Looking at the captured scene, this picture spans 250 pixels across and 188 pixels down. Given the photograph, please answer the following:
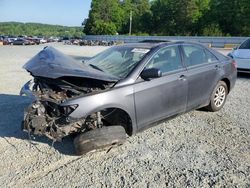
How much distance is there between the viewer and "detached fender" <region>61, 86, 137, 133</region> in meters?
3.99

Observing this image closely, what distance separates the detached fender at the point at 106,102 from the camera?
399 cm

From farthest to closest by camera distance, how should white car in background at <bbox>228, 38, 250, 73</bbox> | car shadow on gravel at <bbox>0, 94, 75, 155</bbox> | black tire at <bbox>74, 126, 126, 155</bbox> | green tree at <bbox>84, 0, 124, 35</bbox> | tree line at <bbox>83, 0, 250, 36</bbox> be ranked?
green tree at <bbox>84, 0, 124, 35</bbox>, tree line at <bbox>83, 0, 250, 36</bbox>, white car in background at <bbox>228, 38, 250, 73</bbox>, car shadow on gravel at <bbox>0, 94, 75, 155</bbox>, black tire at <bbox>74, 126, 126, 155</bbox>

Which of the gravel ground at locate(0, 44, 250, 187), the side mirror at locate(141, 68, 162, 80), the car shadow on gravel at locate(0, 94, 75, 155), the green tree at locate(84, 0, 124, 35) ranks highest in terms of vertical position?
the green tree at locate(84, 0, 124, 35)

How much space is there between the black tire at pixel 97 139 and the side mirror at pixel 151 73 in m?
0.88

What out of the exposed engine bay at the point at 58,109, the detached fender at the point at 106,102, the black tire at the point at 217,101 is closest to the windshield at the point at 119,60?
the detached fender at the point at 106,102

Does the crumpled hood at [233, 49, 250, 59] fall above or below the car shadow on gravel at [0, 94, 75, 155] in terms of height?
above

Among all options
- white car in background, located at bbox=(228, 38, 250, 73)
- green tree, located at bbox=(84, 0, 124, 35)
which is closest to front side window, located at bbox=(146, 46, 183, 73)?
white car in background, located at bbox=(228, 38, 250, 73)

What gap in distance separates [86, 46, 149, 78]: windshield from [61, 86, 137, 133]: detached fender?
349 millimetres

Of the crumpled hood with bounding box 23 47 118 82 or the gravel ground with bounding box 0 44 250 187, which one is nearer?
the gravel ground with bounding box 0 44 250 187

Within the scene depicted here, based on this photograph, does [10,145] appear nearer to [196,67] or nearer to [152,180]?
[152,180]

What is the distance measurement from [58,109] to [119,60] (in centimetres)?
156

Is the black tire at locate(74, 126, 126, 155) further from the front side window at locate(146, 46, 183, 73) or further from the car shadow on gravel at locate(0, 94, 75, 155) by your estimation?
the front side window at locate(146, 46, 183, 73)

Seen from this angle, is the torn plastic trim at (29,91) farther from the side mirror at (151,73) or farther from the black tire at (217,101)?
the black tire at (217,101)

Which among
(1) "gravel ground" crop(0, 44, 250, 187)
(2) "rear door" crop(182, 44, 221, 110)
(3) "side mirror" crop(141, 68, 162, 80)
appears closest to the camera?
(1) "gravel ground" crop(0, 44, 250, 187)
